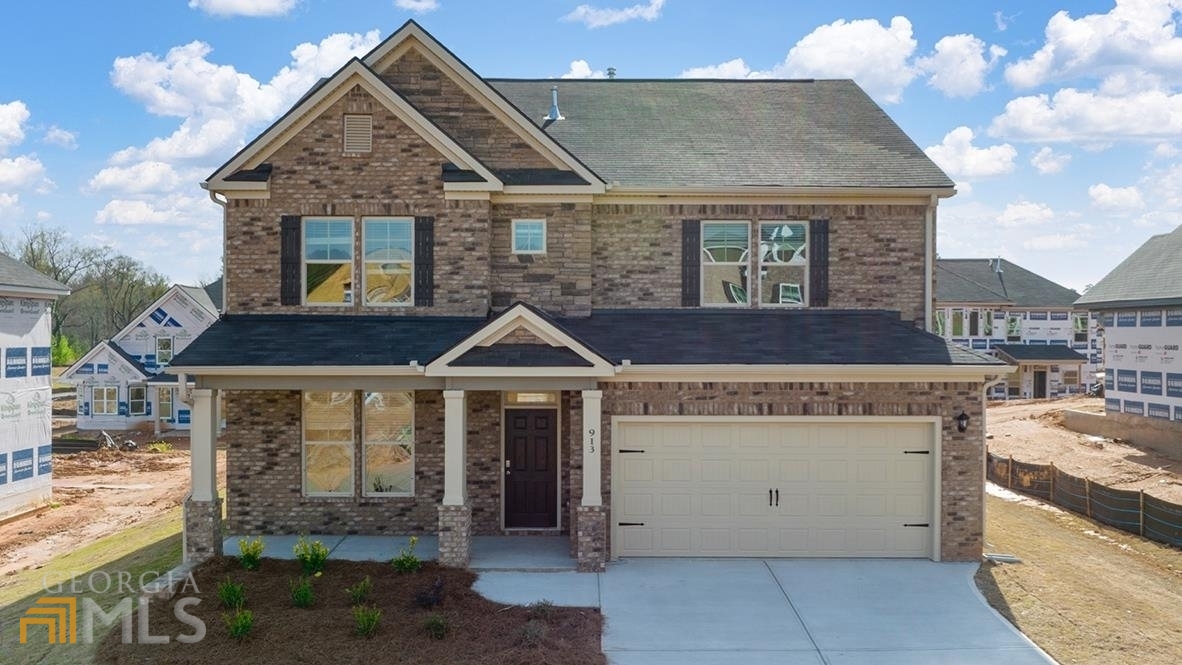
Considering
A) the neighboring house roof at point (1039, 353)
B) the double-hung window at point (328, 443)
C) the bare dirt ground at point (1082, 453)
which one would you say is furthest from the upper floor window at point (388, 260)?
the neighboring house roof at point (1039, 353)

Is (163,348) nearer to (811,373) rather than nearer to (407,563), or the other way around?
(407,563)

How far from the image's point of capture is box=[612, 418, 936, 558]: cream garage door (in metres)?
12.2

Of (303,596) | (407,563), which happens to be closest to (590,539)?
(407,563)

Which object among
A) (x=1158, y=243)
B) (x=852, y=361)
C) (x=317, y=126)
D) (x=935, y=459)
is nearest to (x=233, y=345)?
(x=317, y=126)

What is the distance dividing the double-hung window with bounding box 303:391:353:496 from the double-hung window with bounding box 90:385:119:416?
25094 mm

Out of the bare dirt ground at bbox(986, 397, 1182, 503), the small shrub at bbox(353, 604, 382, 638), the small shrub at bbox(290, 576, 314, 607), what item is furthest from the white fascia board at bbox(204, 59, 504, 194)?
the bare dirt ground at bbox(986, 397, 1182, 503)

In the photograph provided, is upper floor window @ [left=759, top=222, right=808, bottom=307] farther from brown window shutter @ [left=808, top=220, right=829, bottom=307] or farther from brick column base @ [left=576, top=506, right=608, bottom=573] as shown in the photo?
brick column base @ [left=576, top=506, right=608, bottom=573]

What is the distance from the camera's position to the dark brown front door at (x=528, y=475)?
1317cm

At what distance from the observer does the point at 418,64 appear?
46.4 feet

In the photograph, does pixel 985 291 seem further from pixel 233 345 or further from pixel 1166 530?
pixel 233 345

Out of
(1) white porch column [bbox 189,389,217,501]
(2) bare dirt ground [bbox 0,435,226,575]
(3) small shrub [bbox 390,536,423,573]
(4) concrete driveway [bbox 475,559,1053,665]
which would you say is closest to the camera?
(4) concrete driveway [bbox 475,559,1053,665]

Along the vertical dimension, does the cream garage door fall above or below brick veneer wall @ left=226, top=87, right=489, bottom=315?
below

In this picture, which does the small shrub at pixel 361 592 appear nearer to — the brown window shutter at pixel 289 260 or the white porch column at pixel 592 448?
the white porch column at pixel 592 448

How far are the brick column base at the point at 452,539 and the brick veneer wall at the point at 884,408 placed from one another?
89.6 inches
